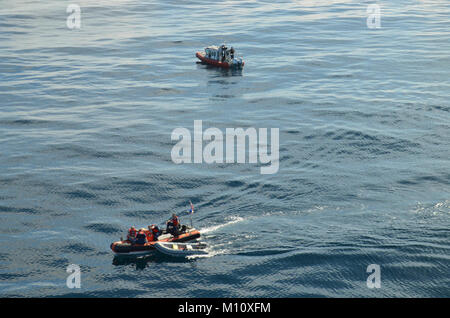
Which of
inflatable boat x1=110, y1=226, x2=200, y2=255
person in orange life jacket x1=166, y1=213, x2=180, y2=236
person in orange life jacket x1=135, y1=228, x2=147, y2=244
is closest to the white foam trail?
inflatable boat x1=110, y1=226, x2=200, y2=255

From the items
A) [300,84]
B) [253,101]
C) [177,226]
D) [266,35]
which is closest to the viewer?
[177,226]

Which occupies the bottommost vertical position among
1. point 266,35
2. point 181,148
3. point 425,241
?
point 425,241

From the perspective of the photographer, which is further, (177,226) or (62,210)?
(62,210)

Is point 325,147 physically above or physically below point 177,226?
above

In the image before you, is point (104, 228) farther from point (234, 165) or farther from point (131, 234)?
point (234, 165)

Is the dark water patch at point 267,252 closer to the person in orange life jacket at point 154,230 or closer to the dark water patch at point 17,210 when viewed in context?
the person in orange life jacket at point 154,230

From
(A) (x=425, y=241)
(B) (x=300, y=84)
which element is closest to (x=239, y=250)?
(A) (x=425, y=241)
